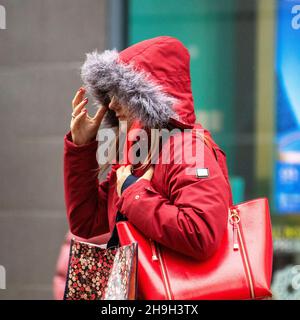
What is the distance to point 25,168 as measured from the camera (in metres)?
5.74

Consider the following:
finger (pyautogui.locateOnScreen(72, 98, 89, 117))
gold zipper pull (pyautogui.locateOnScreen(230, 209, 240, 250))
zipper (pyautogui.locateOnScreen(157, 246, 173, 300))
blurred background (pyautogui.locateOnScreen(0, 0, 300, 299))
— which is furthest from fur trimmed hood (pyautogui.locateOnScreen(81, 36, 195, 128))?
blurred background (pyautogui.locateOnScreen(0, 0, 300, 299))

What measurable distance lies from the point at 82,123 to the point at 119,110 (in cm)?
19

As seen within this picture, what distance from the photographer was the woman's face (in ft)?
9.73

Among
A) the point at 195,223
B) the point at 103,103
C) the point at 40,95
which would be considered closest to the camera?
the point at 195,223

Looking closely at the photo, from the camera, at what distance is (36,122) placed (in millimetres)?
5699

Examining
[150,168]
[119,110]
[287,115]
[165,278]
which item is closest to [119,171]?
[150,168]

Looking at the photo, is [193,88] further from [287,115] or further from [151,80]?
[151,80]

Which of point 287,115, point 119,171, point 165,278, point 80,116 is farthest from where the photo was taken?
point 287,115

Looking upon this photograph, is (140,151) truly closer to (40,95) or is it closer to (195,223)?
(195,223)

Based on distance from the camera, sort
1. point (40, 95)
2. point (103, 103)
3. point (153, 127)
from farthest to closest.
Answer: point (40, 95), point (103, 103), point (153, 127)

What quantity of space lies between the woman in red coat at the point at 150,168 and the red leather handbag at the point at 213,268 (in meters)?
0.05

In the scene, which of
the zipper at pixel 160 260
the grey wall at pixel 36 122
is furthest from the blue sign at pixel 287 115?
the zipper at pixel 160 260

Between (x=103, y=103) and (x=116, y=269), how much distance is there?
2.71ft
